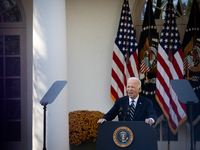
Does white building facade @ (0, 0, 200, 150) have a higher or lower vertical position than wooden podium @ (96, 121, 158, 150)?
higher

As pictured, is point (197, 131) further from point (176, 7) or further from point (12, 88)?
point (12, 88)

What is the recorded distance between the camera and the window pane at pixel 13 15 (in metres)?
6.46

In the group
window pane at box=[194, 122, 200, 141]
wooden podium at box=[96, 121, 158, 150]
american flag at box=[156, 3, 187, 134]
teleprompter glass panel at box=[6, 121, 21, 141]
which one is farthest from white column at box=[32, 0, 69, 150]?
window pane at box=[194, 122, 200, 141]

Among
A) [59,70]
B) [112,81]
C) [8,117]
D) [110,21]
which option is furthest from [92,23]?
[8,117]

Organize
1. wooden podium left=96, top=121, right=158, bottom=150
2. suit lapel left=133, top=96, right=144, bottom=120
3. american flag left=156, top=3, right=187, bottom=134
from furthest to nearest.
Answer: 1. american flag left=156, top=3, right=187, bottom=134
2. suit lapel left=133, top=96, right=144, bottom=120
3. wooden podium left=96, top=121, right=158, bottom=150

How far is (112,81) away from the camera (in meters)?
6.29

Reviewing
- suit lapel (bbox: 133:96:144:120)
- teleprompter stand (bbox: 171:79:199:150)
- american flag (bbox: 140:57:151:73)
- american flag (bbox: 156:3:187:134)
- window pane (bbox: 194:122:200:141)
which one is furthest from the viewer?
window pane (bbox: 194:122:200:141)

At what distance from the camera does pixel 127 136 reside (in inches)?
123

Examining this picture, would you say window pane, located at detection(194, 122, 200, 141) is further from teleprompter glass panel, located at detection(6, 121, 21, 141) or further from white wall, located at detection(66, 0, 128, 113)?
teleprompter glass panel, located at detection(6, 121, 21, 141)

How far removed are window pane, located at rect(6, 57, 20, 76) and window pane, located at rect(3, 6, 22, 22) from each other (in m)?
1.00

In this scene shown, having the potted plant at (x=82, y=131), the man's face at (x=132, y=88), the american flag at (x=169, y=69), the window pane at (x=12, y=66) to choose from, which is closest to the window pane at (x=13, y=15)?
the window pane at (x=12, y=66)

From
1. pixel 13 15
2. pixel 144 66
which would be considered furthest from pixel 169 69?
pixel 13 15

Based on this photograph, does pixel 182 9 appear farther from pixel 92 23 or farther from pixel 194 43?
pixel 92 23

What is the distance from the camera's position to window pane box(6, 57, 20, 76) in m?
6.47
